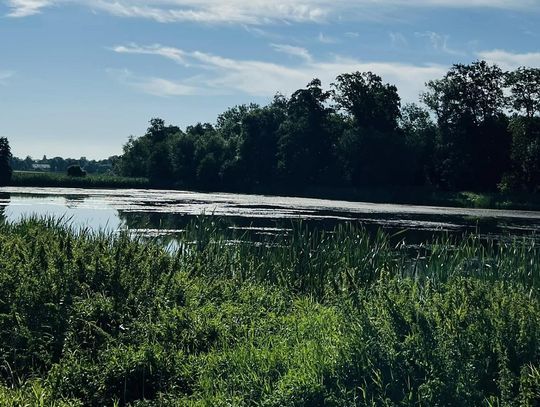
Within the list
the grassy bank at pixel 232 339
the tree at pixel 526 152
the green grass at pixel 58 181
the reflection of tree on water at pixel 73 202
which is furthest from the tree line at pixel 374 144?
the grassy bank at pixel 232 339

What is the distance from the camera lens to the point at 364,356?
689 centimetres

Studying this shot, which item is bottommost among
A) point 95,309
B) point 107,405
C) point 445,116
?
point 107,405

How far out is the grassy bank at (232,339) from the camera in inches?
256

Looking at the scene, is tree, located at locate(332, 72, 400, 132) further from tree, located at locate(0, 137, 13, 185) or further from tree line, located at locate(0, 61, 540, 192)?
tree, located at locate(0, 137, 13, 185)

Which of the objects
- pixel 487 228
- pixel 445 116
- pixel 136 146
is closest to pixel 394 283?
pixel 487 228

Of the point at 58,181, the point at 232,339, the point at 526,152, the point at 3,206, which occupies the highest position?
the point at 526,152

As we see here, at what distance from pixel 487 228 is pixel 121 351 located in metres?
30.4

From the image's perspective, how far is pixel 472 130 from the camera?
2670 inches

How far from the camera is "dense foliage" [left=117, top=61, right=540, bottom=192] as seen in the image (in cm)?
6581

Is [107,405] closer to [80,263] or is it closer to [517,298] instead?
[80,263]

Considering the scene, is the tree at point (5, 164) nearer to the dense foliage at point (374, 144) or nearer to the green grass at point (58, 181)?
the green grass at point (58, 181)

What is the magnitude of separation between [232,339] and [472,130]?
205 ft

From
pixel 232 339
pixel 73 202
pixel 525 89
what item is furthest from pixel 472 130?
pixel 232 339

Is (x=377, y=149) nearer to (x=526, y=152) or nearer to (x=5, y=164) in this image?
(x=526, y=152)
